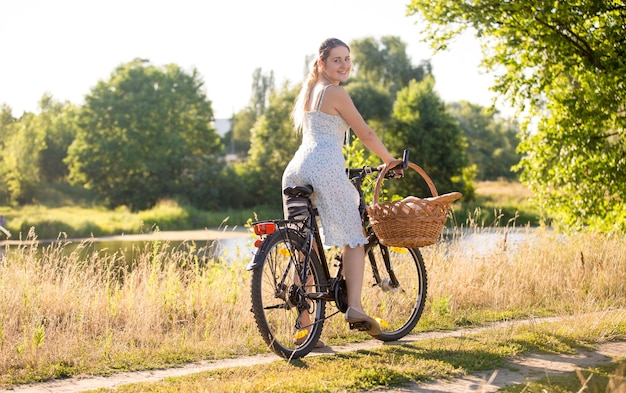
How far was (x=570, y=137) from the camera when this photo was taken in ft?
37.3

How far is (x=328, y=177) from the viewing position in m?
4.84

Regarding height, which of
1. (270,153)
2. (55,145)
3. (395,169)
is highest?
(55,145)

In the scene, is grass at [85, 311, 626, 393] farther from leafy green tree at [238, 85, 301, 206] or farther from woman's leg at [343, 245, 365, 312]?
leafy green tree at [238, 85, 301, 206]

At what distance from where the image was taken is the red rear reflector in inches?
180

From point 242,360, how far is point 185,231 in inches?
1378

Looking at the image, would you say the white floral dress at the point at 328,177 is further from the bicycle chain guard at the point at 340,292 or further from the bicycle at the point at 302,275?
the bicycle chain guard at the point at 340,292

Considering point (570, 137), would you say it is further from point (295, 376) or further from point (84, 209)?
point (84, 209)

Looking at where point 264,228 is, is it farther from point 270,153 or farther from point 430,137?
point 270,153

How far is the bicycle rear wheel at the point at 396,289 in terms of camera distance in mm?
5477

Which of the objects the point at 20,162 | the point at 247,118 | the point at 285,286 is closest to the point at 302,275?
the point at 285,286

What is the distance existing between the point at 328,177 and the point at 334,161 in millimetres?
107

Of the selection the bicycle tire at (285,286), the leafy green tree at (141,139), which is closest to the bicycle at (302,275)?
the bicycle tire at (285,286)

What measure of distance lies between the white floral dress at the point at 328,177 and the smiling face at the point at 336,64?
0.39 ft

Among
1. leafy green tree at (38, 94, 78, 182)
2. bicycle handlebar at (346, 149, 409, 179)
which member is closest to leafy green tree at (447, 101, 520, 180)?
leafy green tree at (38, 94, 78, 182)
